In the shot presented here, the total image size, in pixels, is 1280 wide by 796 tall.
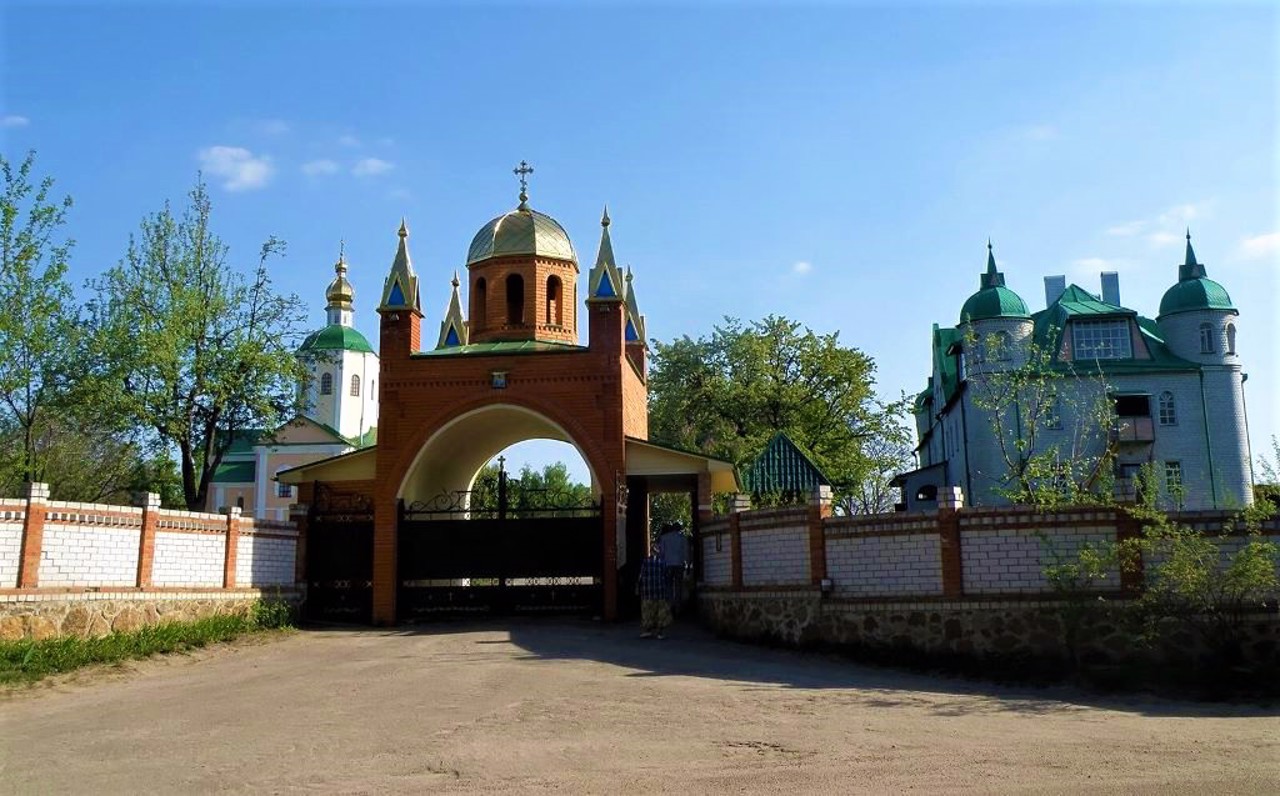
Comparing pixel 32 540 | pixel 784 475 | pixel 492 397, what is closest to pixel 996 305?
pixel 784 475

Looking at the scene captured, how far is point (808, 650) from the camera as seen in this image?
13.0 m

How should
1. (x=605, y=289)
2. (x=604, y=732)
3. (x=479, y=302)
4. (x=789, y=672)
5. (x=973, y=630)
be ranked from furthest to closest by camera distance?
(x=479, y=302) < (x=605, y=289) < (x=973, y=630) < (x=789, y=672) < (x=604, y=732)

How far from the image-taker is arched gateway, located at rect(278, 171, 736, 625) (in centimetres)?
1742

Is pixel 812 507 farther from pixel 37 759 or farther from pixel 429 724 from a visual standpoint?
pixel 37 759

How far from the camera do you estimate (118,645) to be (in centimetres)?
1251

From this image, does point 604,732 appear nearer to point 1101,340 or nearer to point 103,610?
point 103,610

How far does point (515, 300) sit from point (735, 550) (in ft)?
29.0

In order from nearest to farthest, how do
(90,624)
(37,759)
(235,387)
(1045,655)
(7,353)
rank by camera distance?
1. (37,759)
2. (1045,655)
3. (90,624)
4. (7,353)
5. (235,387)

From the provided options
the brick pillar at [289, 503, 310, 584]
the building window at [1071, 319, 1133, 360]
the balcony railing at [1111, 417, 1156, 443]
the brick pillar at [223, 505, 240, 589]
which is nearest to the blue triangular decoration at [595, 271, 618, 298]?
the brick pillar at [289, 503, 310, 584]

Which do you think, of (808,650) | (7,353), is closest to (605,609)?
(808,650)

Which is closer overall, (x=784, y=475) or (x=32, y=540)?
(x=32, y=540)

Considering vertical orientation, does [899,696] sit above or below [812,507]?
below

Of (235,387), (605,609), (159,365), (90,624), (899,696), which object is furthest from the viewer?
(235,387)

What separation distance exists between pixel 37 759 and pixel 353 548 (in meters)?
10.1
